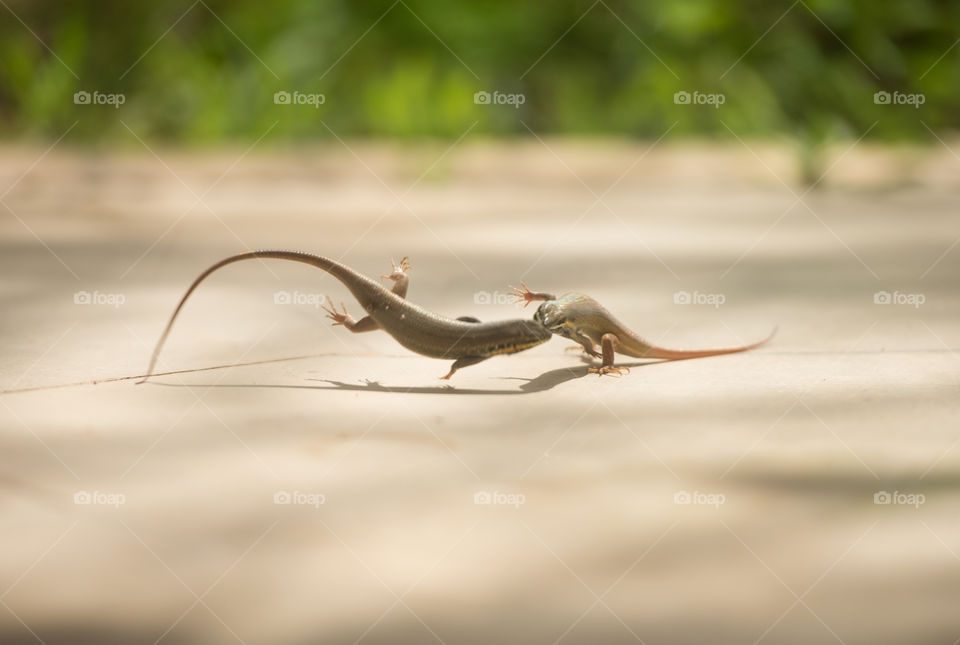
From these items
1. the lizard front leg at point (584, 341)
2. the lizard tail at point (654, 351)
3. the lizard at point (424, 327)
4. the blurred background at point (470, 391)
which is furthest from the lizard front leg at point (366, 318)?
the lizard tail at point (654, 351)

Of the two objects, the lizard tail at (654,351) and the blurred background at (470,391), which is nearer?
the blurred background at (470,391)

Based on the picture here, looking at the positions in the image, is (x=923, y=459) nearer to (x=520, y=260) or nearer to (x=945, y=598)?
(x=945, y=598)

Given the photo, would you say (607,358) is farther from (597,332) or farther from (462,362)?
(462,362)

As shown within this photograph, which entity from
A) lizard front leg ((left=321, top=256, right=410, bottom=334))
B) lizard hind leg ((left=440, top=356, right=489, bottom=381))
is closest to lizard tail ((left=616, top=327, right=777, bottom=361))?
lizard hind leg ((left=440, top=356, right=489, bottom=381))

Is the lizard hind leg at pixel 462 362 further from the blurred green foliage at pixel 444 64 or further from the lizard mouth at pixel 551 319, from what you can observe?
the blurred green foliage at pixel 444 64

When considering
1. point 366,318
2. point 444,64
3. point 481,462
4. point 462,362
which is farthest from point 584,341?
point 444,64
